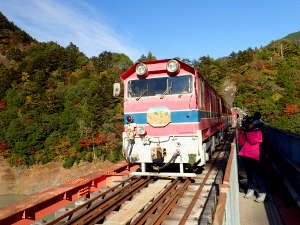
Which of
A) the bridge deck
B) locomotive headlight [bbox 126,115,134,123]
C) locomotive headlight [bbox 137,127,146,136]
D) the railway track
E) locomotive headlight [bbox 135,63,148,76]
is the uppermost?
locomotive headlight [bbox 135,63,148,76]

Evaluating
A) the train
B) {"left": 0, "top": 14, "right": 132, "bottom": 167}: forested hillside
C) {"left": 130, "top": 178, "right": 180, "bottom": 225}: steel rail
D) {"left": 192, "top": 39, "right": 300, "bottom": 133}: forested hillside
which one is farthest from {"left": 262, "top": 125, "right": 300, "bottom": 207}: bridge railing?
{"left": 0, "top": 14, "right": 132, "bottom": 167}: forested hillside

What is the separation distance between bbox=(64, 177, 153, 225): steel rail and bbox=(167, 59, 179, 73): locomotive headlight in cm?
376

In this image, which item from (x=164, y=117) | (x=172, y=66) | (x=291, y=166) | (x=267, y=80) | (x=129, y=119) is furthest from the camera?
(x=267, y=80)

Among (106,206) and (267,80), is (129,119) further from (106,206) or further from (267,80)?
(267,80)

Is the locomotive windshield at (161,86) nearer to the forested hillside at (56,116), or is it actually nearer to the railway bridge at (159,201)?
the railway bridge at (159,201)

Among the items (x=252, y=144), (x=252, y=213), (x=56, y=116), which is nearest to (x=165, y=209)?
(x=252, y=213)

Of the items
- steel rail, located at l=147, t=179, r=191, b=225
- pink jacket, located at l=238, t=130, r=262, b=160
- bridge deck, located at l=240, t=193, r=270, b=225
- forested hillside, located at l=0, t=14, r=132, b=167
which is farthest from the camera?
forested hillside, located at l=0, t=14, r=132, b=167

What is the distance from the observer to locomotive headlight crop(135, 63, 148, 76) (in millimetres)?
9016

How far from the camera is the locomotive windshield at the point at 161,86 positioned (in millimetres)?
8836

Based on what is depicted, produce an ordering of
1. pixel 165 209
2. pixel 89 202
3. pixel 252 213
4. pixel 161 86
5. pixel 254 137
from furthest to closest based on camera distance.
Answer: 1. pixel 161 86
2. pixel 254 137
3. pixel 252 213
4. pixel 89 202
5. pixel 165 209

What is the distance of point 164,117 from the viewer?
29.0ft

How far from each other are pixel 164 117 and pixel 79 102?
44004 mm

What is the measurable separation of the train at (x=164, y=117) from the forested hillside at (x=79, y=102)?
84.1 ft

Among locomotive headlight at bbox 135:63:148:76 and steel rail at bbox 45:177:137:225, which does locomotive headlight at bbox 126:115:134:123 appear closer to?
locomotive headlight at bbox 135:63:148:76
